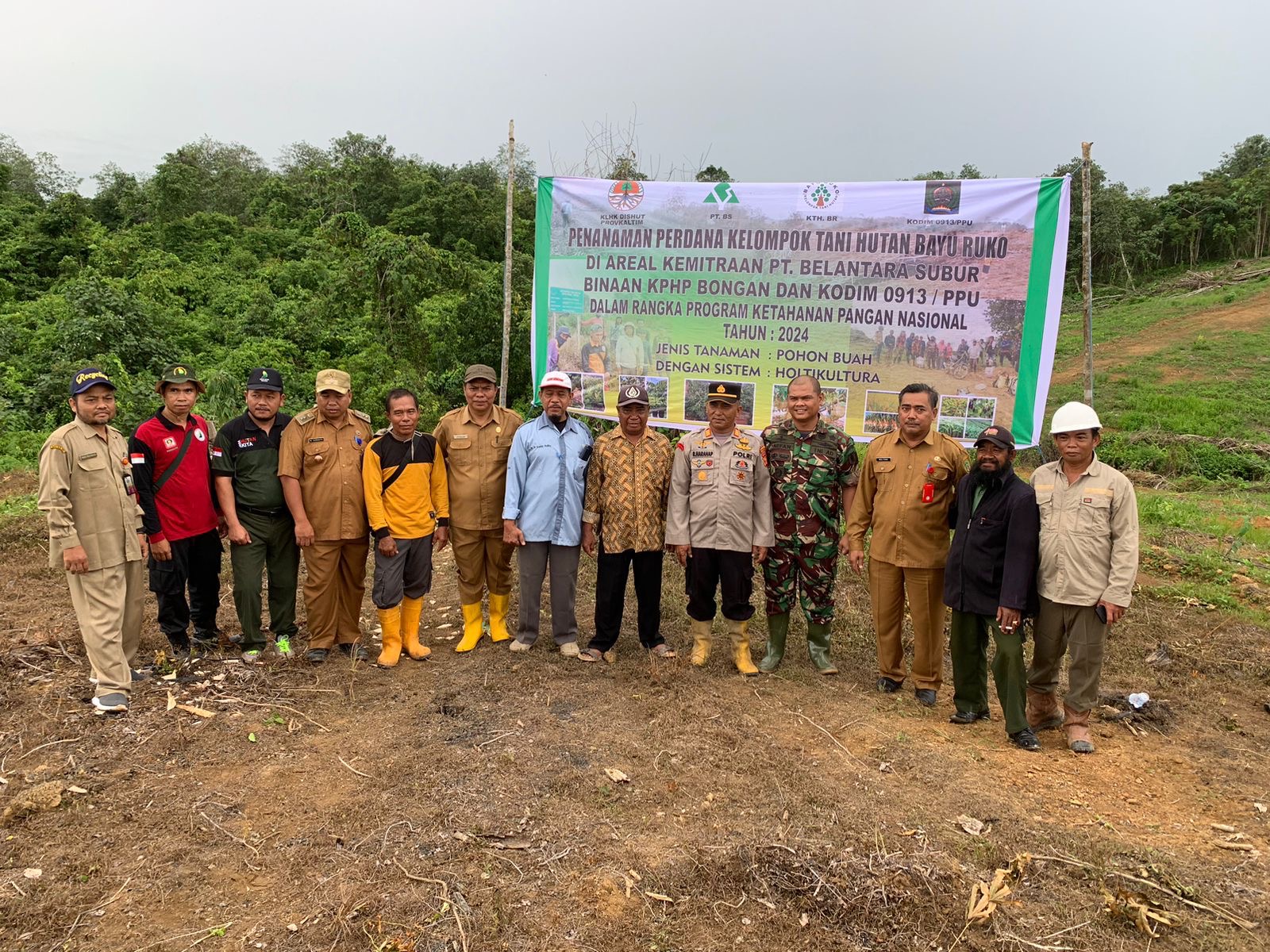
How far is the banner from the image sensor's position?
507 cm

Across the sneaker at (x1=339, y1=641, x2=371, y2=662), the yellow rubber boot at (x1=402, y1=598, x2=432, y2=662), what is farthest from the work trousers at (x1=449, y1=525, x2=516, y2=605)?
the sneaker at (x1=339, y1=641, x2=371, y2=662)

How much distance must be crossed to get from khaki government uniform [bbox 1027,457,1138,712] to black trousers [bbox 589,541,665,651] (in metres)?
2.03

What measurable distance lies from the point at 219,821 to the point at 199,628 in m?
2.07

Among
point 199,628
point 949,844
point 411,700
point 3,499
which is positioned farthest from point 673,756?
point 3,499

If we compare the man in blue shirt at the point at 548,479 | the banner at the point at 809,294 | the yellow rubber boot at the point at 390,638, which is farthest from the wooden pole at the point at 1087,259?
the yellow rubber boot at the point at 390,638

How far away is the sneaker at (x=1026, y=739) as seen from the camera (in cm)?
373

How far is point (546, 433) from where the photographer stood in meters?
4.52

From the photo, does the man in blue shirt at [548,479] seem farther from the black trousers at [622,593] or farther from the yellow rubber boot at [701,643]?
the yellow rubber boot at [701,643]

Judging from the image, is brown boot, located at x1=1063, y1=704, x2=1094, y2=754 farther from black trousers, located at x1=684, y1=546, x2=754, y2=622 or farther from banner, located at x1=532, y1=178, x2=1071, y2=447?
banner, located at x1=532, y1=178, x2=1071, y2=447

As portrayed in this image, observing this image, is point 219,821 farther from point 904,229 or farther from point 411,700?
point 904,229

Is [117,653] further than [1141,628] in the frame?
No

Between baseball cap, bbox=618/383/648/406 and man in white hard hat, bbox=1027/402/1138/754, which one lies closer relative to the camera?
man in white hard hat, bbox=1027/402/1138/754

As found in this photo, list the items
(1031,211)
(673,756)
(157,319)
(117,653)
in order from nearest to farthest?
(673,756) < (117,653) < (1031,211) < (157,319)

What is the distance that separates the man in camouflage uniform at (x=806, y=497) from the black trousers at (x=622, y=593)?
2.24 feet
